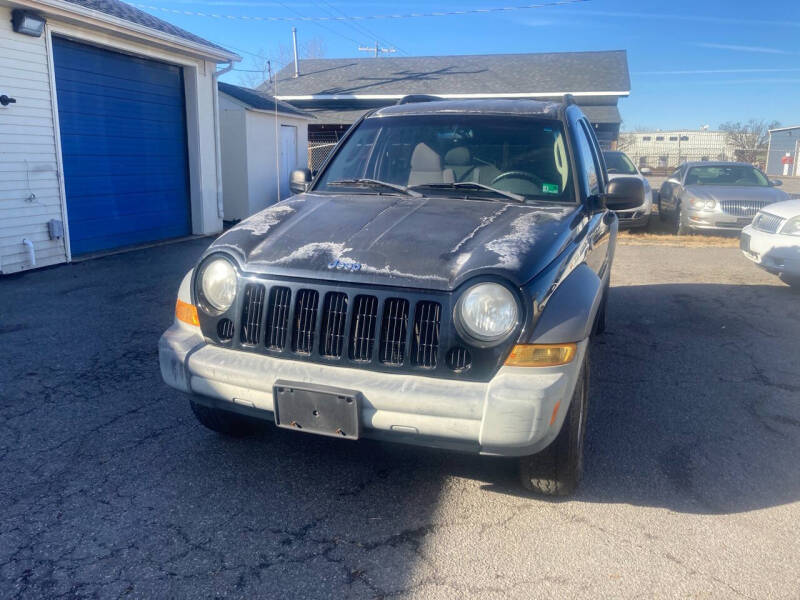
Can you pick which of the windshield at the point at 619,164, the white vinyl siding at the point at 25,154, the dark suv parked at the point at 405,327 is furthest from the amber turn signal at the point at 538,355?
the windshield at the point at 619,164

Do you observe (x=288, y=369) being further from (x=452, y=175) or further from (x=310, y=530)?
(x=452, y=175)

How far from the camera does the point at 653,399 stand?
4594mm

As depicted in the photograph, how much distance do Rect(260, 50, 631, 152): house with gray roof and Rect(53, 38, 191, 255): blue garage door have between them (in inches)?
433

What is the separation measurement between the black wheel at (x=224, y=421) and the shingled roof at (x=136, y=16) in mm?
7763

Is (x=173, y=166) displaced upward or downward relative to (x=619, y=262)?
upward

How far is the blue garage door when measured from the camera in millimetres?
9594

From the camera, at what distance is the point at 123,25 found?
9664mm

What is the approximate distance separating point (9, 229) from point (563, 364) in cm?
822

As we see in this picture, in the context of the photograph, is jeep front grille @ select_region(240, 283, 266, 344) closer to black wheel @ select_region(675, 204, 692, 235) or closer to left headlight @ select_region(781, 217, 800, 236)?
left headlight @ select_region(781, 217, 800, 236)

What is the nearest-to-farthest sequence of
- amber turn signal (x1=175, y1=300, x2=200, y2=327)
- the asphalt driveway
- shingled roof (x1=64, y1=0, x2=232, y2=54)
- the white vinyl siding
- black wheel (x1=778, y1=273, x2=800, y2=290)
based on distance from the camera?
the asphalt driveway < amber turn signal (x1=175, y1=300, x2=200, y2=327) < black wheel (x1=778, y1=273, x2=800, y2=290) < the white vinyl siding < shingled roof (x1=64, y1=0, x2=232, y2=54)

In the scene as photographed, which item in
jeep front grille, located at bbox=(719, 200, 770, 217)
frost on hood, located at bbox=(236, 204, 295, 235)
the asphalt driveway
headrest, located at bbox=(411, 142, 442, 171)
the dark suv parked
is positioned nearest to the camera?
the asphalt driveway

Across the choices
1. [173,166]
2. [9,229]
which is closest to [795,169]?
[173,166]

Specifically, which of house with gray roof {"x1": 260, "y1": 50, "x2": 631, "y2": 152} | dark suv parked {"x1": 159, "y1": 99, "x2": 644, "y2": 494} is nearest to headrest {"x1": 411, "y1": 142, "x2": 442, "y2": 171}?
dark suv parked {"x1": 159, "y1": 99, "x2": 644, "y2": 494}

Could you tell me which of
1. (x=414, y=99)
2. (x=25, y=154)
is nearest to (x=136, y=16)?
(x=25, y=154)
